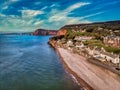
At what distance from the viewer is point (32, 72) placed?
95.8 ft

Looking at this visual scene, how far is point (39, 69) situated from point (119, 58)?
12.7m

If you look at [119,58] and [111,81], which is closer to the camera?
[111,81]

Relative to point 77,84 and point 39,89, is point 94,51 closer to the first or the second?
point 77,84

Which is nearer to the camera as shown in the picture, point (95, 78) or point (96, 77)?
point (95, 78)

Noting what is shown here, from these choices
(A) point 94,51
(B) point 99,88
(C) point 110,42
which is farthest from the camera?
(C) point 110,42

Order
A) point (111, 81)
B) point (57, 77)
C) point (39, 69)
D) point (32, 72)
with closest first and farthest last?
point (111, 81) → point (57, 77) → point (32, 72) → point (39, 69)

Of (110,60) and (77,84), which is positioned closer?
(77,84)

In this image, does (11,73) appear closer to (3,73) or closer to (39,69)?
(3,73)

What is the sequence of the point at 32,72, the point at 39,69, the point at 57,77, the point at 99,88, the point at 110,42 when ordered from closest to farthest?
1. the point at 99,88
2. the point at 57,77
3. the point at 32,72
4. the point at 39,69
5. the point at 110,42

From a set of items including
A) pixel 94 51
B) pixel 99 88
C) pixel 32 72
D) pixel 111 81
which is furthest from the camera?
pixel 94 51

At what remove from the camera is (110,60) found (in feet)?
107

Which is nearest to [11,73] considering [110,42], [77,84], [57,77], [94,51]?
[57,77]

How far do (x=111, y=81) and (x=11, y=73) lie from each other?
13722mm

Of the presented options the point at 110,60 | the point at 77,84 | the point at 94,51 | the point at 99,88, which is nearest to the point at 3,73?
the point at 77,84
